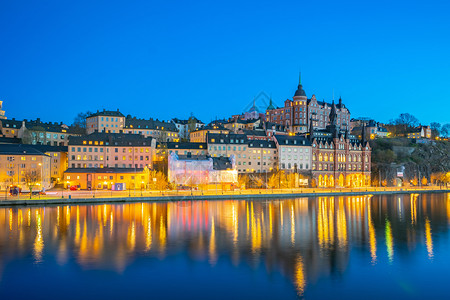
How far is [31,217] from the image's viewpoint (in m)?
43.9

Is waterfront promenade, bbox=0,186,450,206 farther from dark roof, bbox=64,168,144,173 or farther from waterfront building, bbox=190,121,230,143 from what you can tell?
waterfront building, bbox=190,121,230,143

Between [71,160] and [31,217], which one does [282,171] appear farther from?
[31,217]

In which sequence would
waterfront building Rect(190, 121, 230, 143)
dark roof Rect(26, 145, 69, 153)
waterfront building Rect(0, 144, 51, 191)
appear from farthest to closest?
waterfront building Rect(190, 121, 230, 143), dark roof Rect(26, 145, 69, 153), waterfront building Rect(0, 144, 51, 191)

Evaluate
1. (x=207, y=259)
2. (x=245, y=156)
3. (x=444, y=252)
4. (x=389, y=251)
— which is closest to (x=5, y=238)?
(x=207, y=259)

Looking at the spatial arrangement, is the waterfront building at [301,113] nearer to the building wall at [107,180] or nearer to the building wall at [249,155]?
the building wall at [249,155]

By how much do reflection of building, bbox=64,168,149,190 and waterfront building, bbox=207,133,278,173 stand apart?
18.2m

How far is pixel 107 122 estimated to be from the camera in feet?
362

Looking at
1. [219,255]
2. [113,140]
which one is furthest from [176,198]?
[219,255]

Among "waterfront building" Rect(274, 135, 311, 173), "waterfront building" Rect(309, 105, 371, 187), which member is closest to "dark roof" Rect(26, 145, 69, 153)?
"waterfront building" Rect(274, 135, 311, 173)

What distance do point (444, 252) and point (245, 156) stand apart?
63.9m

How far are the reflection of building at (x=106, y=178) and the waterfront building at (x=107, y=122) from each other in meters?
33.8

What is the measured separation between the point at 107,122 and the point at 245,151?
3829cm

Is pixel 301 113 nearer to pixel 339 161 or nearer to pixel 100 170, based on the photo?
pixel 339 161

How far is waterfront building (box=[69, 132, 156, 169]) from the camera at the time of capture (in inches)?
3243
